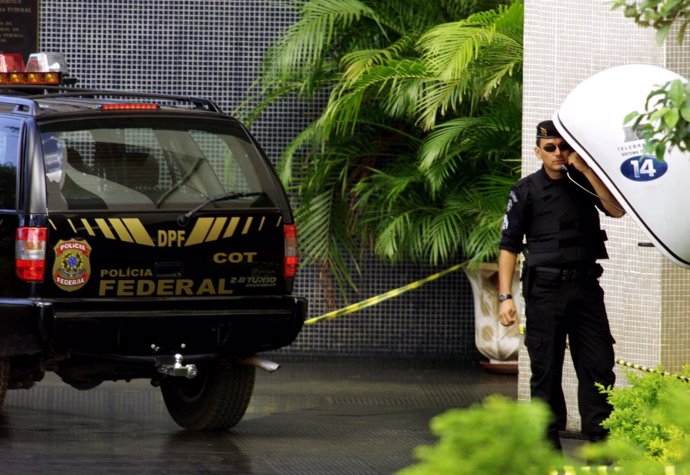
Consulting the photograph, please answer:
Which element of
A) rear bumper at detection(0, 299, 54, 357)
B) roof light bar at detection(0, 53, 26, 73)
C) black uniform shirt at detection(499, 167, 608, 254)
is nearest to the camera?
black uniform shirt at detection(499, 167, 608, 254)

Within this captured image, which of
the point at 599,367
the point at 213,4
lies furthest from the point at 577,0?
the point at 213,4

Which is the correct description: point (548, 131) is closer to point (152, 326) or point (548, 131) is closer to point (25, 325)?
point (152, 326)

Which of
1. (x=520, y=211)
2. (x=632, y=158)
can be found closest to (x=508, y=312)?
(x=520, y=211)

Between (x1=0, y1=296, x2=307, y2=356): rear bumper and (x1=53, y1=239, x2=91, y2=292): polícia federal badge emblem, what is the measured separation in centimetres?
10

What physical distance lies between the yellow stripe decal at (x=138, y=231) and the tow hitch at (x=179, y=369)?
0.61m

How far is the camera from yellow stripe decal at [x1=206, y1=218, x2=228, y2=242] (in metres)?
7.28

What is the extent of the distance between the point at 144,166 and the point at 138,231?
1.30 ft

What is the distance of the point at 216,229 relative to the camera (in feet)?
23.9

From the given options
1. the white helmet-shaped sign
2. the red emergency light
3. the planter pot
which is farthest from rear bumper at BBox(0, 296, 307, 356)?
the planter pot

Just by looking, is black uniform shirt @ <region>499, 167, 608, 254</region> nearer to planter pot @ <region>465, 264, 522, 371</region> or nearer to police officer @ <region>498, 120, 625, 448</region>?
police officer @ <region>498, 120, 625, 448</region>

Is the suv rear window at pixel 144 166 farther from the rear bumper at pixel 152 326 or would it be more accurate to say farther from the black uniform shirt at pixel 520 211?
the black uniform shirt at pixel 520 211

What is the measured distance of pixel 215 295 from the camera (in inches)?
289

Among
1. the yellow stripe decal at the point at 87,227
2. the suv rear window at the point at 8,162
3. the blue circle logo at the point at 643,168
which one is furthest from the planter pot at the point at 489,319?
the blue circle logo at the point at 643,168

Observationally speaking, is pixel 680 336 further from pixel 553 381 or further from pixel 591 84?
pixel 591 84
